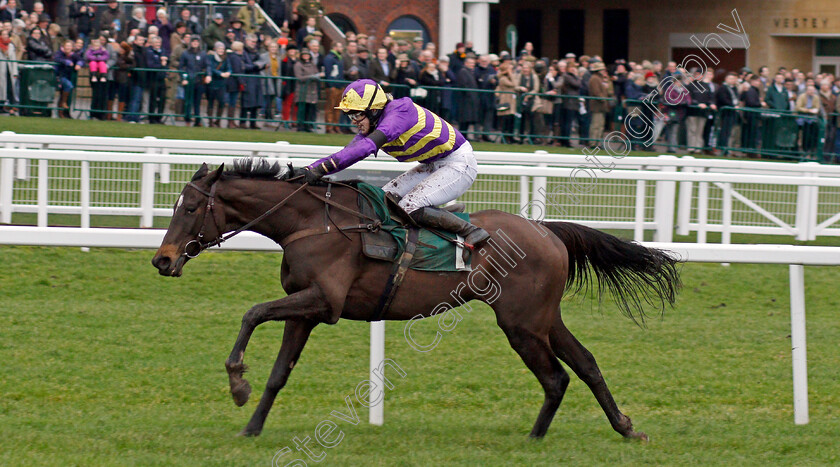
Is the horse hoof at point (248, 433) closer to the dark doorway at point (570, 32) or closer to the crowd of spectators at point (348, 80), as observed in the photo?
the crowd of spectators at point (348, 80)

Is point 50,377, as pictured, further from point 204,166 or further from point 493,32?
point 493,32

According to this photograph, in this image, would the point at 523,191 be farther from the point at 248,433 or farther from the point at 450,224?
the point at 248,433

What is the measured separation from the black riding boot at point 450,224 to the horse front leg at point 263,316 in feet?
2.18

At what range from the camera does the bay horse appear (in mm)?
4922

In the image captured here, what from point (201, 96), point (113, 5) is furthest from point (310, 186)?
point (113, 5)

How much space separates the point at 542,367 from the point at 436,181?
1049mm

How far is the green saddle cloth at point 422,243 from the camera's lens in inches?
204

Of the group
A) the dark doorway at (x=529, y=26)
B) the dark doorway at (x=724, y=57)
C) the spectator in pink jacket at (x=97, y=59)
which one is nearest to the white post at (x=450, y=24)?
the dark doorway at (x=724, y=57)

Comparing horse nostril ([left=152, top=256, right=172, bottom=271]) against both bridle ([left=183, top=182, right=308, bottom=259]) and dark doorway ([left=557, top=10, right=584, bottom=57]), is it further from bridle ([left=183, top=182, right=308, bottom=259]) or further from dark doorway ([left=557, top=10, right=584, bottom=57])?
dark doorway ([left=557, top=10, right=584, bottom=57])

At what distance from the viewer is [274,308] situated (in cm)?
487

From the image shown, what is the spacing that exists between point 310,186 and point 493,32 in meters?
26.4

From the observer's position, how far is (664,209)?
9000 mm

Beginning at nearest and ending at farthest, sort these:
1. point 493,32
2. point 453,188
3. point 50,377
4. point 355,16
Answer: point 453,188 → point 50,377 → point 355,16 → point 493,32

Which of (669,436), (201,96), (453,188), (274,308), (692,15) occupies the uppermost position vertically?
(692,15)
